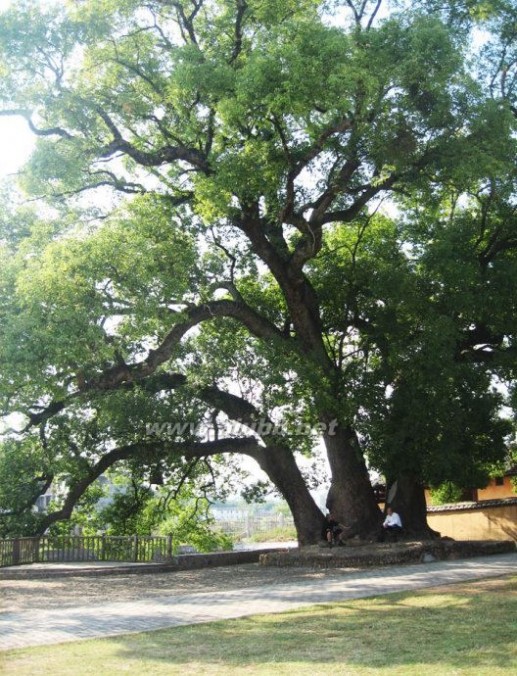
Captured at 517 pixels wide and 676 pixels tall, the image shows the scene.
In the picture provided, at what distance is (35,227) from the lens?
→ 18.8 meters

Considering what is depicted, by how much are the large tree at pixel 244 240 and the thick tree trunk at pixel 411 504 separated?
0.13 metres

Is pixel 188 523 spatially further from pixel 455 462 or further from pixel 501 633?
pixel 501 633

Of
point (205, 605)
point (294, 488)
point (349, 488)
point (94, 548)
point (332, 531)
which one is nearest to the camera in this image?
point (205, 605)

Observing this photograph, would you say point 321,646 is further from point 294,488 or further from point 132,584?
point 294,488

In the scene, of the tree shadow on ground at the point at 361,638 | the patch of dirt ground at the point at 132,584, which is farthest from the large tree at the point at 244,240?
the tree shadow on ground at the point at 361,638

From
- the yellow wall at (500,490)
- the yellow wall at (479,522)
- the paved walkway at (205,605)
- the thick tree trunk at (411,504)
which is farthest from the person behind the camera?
the yellow wall at (500,490)

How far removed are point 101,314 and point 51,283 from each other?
126 cm

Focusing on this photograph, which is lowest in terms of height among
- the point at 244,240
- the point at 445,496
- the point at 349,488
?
the point at 349,488

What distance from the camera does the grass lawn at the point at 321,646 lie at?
23.3 feet

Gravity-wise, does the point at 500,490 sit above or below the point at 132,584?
above

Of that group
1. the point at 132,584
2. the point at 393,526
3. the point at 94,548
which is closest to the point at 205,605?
the point at 132,584

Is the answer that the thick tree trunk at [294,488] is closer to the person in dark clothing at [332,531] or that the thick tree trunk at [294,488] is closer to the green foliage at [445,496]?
the person in dark clothing at [332,531]

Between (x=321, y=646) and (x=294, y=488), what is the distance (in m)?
14.9

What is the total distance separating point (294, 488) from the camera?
23.0 meters
